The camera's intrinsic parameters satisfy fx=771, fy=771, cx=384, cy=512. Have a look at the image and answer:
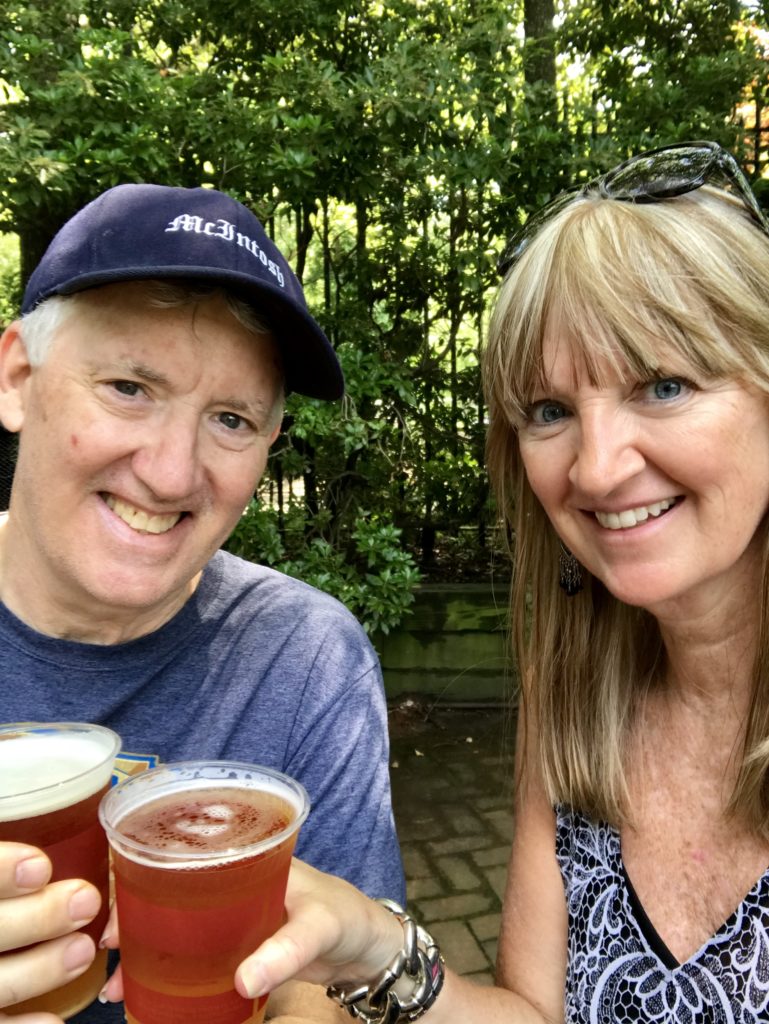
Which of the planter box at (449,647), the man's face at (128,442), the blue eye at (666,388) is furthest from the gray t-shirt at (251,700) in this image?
the planter box at (449,647)

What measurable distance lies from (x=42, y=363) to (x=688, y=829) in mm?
1634

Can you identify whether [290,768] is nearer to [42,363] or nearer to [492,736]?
[42,363]

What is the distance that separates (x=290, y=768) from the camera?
1.69 m

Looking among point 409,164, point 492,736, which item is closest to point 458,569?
point 492,736

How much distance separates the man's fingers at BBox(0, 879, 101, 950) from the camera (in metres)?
0.90

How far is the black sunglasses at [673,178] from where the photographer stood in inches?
60.1

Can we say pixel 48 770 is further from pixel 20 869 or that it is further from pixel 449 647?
pixel 449 647

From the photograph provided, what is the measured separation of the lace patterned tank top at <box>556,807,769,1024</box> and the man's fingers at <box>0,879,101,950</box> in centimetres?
111

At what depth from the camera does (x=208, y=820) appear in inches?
40.9

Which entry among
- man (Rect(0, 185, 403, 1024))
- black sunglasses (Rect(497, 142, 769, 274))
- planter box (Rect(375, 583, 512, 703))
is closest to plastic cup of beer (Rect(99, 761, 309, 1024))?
man (Rect(0, 185, 403, 1024))

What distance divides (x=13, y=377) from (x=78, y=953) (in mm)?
1143

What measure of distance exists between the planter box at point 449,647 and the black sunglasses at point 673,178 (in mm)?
4134

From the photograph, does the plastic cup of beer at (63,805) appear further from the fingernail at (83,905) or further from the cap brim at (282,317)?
the cap brim at (282,317)

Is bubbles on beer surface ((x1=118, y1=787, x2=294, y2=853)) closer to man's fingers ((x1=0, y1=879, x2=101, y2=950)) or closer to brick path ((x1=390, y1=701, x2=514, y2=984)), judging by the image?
man's fingers ((x1=0, y1=879, x2=101, y2=950))
